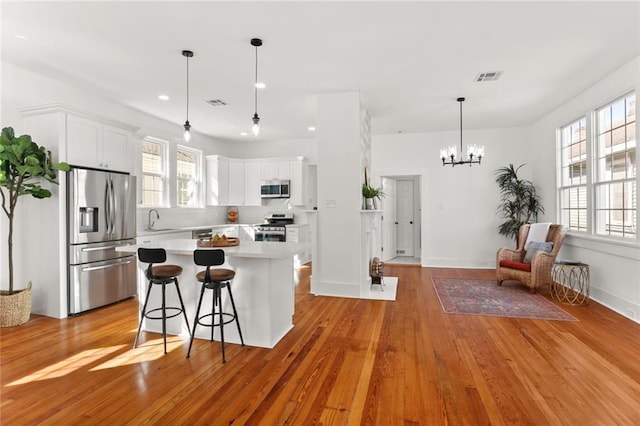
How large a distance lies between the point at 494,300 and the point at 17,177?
611cm

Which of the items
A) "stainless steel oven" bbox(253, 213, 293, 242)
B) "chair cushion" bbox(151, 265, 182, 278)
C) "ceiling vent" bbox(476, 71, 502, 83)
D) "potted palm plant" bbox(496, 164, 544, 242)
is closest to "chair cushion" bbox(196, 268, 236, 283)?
"chair cushion" bbox(151, 265, 182, 278)

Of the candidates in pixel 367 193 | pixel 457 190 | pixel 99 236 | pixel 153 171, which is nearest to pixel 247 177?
pixel 153 171

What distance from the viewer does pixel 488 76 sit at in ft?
14.0

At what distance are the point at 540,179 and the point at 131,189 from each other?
7093 mm

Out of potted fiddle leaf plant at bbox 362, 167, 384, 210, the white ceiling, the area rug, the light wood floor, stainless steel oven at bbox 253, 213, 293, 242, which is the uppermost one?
the white ceiling

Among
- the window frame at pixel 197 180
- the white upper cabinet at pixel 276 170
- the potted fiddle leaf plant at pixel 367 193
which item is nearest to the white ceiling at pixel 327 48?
the potted fiddle leaf plant at pixel 367 193

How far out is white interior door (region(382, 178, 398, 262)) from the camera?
7.84m

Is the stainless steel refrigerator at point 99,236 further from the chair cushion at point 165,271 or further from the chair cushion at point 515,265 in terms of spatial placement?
the chair cushion at point 515,265

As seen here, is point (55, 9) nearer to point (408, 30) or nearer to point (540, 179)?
point (408, 30)

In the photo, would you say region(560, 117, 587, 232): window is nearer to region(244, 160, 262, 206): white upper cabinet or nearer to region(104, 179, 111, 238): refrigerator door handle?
region(244, 160, 262, 206): white upper cabinet

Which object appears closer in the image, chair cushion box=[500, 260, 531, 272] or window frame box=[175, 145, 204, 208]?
chair cushion box=[500, 260, 531, 272]

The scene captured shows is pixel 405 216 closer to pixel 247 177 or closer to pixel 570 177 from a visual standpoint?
pixel 570 177

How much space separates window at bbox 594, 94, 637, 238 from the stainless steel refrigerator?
20.9ft

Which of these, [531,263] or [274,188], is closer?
[531,263]
